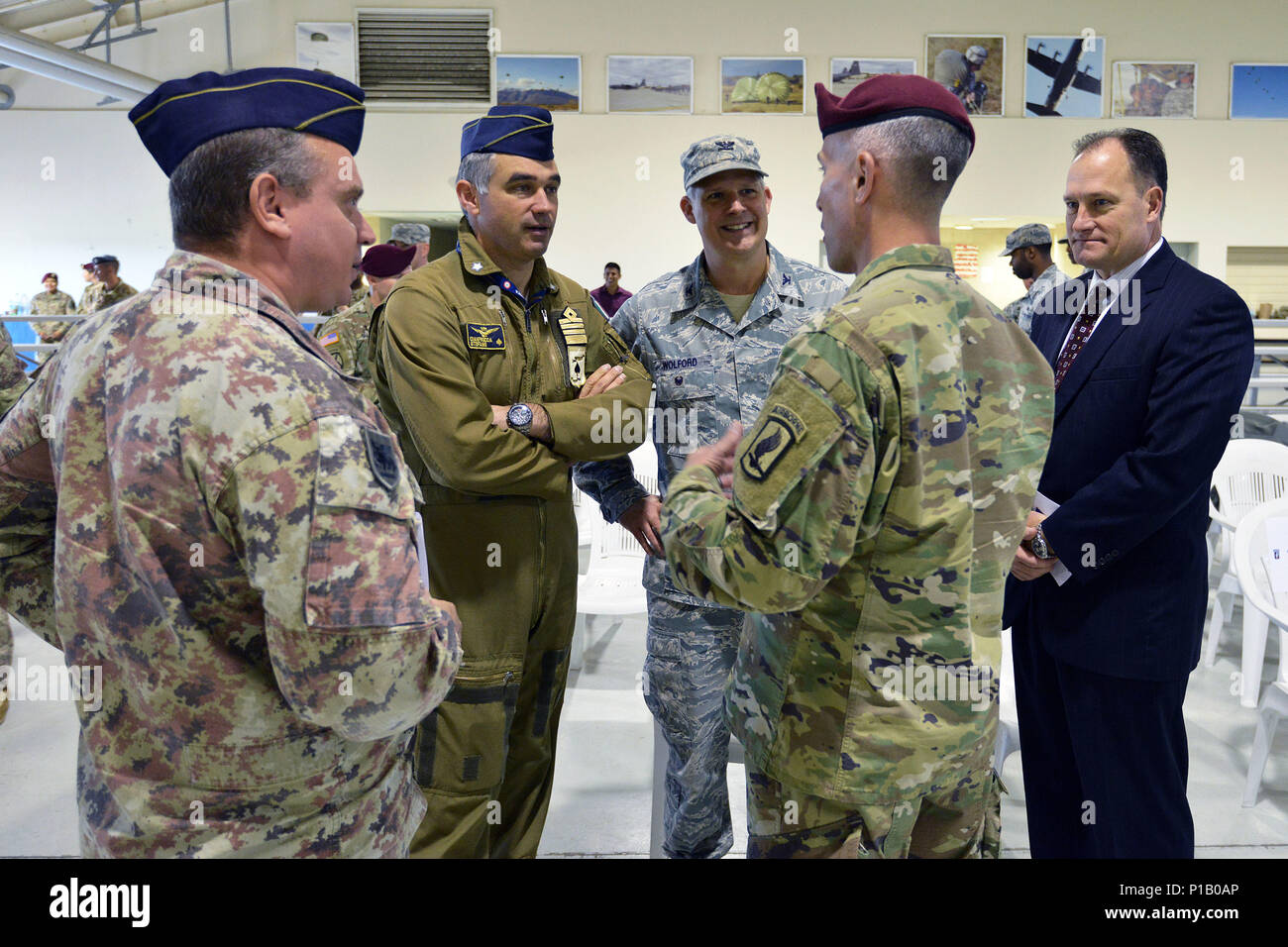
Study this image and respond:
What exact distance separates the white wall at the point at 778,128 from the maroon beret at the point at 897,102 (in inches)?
356

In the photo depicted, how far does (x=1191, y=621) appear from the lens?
5.91 feet

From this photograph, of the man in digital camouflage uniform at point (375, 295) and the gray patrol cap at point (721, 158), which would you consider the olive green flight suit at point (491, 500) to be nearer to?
the gray patrol cap at point (721, 158)

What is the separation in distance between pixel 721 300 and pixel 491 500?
30.4 inches

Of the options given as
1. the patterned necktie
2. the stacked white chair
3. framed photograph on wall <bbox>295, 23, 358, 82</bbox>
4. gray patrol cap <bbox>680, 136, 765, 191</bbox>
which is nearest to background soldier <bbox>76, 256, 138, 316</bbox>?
framed photograph on wall <bbox>295, 23, 358, 82</bbox>

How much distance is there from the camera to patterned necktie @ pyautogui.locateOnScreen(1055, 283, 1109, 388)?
198cm

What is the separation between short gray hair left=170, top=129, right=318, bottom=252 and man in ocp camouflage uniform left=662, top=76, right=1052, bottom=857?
2.12ft

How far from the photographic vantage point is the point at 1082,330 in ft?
6.60

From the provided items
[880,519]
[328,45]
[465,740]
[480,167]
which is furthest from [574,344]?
[328,45]

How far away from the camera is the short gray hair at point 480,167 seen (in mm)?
1981

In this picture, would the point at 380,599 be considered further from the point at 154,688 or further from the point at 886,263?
the point at 886,263

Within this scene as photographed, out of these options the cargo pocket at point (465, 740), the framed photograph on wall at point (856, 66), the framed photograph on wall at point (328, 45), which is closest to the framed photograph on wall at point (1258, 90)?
the framed photograph on wall at point (856, 66)

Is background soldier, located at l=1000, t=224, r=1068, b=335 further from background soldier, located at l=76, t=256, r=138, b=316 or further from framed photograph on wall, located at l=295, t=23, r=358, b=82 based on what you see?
background soldier, located at l=76, t=256, r=138, b=316

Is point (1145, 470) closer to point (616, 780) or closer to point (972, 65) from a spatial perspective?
point (616, 780)

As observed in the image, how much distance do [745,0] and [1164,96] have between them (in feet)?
15.6
